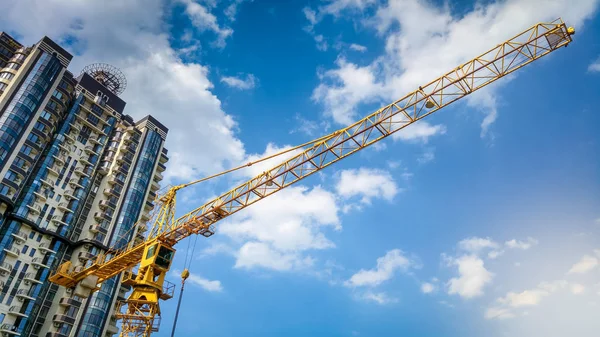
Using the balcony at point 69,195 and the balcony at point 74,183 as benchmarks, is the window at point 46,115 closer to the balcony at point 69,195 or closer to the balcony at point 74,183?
the balcony at point 74,183

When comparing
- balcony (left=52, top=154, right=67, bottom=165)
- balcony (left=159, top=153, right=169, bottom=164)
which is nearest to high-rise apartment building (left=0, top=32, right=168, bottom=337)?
balcony (left=52, top=154, right=67, bottom=165)

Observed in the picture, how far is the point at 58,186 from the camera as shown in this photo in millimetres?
64625

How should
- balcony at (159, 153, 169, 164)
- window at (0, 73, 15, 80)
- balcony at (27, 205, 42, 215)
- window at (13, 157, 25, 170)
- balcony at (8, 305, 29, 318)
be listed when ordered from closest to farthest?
balcony at (8, 305, 29, 318) → window at (13, 157, 25, 170) → balcony at (27, 205, 42, 215) → window at (0, 73, 15, 80) → balcony at (159, 153, 169, 164)

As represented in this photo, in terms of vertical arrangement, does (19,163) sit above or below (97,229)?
above

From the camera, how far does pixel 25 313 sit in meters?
55.6

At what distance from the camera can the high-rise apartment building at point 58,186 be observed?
56.5m

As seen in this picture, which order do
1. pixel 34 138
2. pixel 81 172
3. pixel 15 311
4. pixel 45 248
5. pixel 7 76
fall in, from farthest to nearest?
pixel 81 172
pixel 34 138
pixel 7 76
pixel 45 248
pixel 15 311

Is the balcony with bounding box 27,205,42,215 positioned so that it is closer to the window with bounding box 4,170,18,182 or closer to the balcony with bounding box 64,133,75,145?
the window with bounding box 4,170,18,182

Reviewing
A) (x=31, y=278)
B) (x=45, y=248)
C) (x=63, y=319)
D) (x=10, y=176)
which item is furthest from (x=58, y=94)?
(x=63, y=319)

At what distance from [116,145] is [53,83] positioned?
14.6 meters

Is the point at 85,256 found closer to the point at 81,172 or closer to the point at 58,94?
the point at 81,172

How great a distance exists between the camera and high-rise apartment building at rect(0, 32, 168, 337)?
185ft

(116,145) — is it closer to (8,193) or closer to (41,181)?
(41,181)

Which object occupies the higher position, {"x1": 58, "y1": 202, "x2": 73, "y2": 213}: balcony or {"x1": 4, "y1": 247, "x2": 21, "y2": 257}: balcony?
{"x1": 58, "y1": 202, "x2": 73, "y2": 213}: balcony
